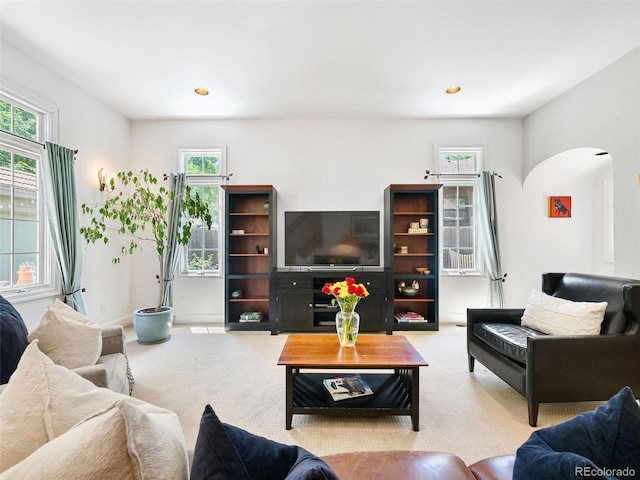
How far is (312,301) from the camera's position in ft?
13.1

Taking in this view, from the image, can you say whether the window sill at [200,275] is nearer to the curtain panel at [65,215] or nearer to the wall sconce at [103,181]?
the curtain panel at [65,215]

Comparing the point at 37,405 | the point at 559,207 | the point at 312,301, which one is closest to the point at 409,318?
the point at 312,301

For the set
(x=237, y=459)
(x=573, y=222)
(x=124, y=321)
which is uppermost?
(x=573, y=222)

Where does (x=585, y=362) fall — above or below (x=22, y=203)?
below

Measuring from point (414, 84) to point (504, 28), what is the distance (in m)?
1.02

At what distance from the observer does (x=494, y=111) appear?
4168mm

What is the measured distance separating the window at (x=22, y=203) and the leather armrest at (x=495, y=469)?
3.85 m

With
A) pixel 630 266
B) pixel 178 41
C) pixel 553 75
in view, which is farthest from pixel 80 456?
pixel 553 75

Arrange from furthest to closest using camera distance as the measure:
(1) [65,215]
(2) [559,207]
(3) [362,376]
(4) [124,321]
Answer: (2) [559,207] → (4) [124,321] → (1) [65,215] → (3) [362,376]

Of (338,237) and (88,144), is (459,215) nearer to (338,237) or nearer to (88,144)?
(338,237)

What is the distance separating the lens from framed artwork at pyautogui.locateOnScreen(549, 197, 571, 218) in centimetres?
440

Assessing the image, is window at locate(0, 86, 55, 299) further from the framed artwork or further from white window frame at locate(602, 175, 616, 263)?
white window frame at locate(602, 175, 616, 263)

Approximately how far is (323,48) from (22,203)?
332cm

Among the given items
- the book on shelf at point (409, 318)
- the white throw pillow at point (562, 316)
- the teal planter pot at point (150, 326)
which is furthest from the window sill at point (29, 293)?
the white throw pillow at point (562, 316)
